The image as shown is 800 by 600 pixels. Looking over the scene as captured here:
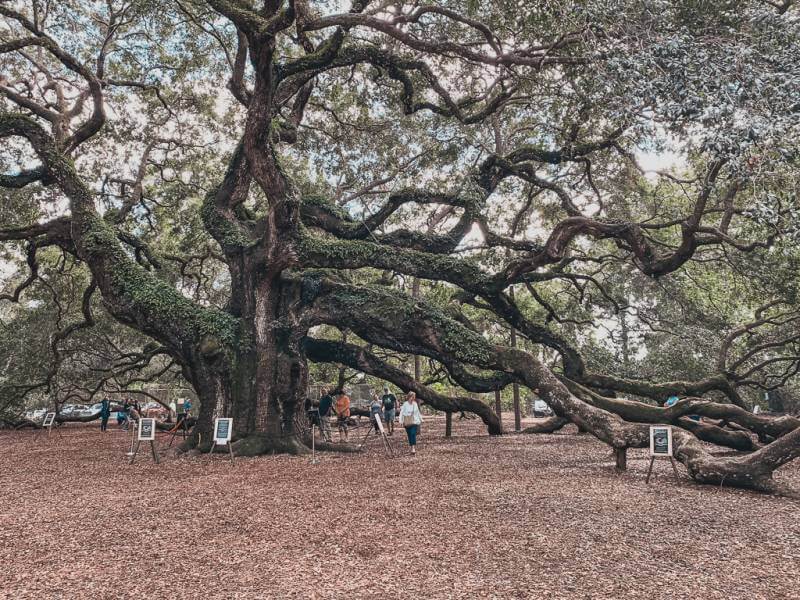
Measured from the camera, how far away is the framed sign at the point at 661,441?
7523mm

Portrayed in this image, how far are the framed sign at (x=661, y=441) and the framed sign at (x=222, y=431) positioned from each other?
23.8 ft

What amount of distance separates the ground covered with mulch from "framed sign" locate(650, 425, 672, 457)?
0.48 meters

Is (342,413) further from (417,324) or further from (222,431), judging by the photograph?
(222,431)

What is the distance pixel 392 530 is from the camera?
4930 mm

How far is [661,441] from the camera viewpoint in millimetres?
7613

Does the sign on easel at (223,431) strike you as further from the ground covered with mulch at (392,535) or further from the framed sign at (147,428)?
the framed sign at (147,428)

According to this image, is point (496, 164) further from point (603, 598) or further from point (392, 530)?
point (603, 598)

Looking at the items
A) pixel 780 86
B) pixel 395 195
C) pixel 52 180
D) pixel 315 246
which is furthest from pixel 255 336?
pixel 780 86

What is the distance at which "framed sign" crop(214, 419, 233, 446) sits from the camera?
9.28 metres

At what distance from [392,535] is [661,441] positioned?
498 cm

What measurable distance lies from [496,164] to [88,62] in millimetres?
11116

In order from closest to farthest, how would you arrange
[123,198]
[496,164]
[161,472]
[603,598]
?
[603,598]
[161,472]
[496,164]
[123,198]

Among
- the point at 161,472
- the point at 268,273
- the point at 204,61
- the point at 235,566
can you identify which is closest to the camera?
the point at 235,566

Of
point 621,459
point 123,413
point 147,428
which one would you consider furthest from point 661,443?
point 123,413
